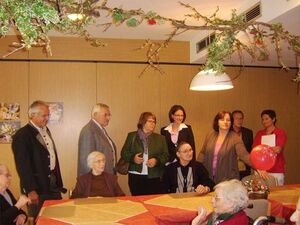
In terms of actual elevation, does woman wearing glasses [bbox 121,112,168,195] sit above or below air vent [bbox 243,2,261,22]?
below

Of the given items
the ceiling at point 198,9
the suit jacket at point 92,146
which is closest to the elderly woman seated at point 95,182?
the suit jacket at point 92,146

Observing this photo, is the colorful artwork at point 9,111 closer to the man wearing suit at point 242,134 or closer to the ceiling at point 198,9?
the ceiling at point 198,9

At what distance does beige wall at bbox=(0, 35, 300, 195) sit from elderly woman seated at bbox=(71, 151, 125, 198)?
6.68 feet

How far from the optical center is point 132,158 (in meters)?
4.20

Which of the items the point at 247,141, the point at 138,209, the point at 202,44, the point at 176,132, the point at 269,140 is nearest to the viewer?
the point at 138,209

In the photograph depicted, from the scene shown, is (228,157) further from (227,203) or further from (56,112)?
(56,112)

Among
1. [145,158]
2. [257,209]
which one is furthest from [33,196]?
[257,209]

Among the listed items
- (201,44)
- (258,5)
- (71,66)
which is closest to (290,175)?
(201,44)

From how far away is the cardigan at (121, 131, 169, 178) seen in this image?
4164 mm

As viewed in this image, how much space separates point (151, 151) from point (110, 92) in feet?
5.23

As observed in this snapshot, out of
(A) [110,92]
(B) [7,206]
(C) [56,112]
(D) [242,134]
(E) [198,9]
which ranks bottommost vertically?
(B) [7,206]

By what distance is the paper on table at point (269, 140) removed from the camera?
14.0ft

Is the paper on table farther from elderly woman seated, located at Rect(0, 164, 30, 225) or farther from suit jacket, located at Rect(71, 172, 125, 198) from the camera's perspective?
elderly woman seated, located at Rect(0, 164, 30, 225)

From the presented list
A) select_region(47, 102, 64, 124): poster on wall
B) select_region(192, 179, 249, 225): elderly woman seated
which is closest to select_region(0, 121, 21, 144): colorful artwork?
select_region(47, 102, 64, 124): poster on wall
